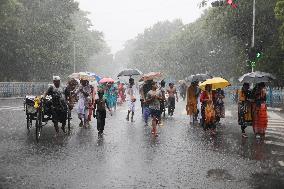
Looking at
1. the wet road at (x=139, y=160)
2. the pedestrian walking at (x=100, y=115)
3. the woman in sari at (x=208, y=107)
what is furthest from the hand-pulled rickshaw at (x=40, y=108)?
the woman in sari at (x=208, y=107)

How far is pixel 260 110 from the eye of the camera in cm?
1281

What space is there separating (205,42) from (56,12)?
2406 centimetres

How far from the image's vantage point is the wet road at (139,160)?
726 centimetres

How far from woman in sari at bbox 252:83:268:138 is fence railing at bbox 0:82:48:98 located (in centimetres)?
2840

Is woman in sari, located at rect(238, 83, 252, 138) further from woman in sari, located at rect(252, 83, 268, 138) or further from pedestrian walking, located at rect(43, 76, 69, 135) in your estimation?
pedestrian walking, located at rect(43, 76, 69, 135)

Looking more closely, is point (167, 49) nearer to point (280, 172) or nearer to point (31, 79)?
point (31, 79)

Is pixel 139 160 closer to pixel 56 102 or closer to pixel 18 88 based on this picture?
pixel 56 102

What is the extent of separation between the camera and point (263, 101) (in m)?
12.9

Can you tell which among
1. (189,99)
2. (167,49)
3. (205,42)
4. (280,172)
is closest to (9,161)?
(280,172)

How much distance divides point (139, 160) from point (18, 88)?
32680 millimetres

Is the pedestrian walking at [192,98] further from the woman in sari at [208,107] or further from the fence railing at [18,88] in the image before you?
the fence railing at [18,88]

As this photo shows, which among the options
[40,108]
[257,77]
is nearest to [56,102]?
[40,108]

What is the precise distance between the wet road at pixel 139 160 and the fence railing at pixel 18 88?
79.9 feet

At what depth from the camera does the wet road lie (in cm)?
726
